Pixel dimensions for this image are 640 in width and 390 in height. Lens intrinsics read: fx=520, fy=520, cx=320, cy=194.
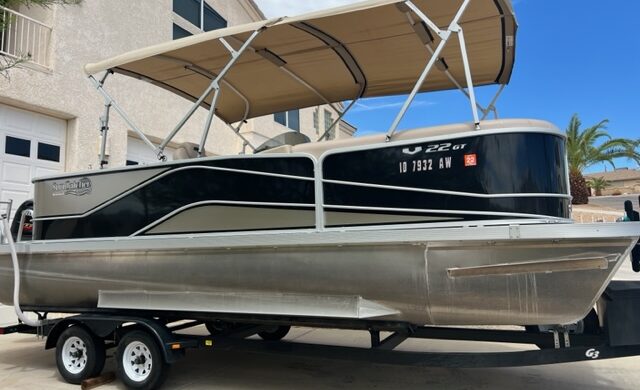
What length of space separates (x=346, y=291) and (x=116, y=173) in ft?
7.99

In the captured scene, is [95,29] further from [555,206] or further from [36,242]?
[555,206]

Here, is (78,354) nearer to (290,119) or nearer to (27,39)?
(27,39)

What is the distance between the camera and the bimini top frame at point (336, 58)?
13.6ft

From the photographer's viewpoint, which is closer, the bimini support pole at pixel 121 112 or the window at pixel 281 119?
the bimini support pole at pixel 121 112

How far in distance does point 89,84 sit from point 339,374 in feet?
24.5

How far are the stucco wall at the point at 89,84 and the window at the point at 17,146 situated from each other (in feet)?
1.90

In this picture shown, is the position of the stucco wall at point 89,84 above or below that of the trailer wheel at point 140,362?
above

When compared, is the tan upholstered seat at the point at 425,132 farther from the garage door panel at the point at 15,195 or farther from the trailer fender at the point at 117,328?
the garage door panel at the point at 15,195

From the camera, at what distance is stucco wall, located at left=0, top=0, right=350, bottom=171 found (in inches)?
347

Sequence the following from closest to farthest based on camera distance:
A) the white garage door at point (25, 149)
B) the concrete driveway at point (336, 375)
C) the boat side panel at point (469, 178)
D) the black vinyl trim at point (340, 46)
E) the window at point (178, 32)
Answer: the boat side panel at point (469, 178)
the black vinyl trim at point (340, 46)
the concrete driveway at point (336, 375)
the white garage door at point (25, 149)
the window at point (178, 32)

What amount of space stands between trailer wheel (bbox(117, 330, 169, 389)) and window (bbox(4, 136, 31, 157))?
5.34 m

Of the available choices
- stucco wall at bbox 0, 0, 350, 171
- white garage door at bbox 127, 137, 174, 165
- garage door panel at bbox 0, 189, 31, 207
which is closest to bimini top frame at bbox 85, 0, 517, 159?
stucco wall at bbox 0, 0, 350, 171

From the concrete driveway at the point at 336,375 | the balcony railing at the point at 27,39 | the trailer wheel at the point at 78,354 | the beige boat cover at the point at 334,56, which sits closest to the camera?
the beige boat cover at the point at 334,56

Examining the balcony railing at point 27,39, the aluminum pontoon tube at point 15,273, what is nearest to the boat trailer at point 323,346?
the aluminum pontoon tube at point 15,273
